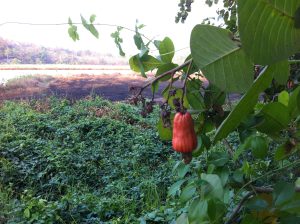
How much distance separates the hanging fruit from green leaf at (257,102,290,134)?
4.4 inches

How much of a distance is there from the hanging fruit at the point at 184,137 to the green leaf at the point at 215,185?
75 millimetres

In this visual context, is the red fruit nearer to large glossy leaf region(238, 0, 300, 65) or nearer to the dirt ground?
large glossy leaf region(238, 0, 300, 65)

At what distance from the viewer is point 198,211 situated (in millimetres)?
581

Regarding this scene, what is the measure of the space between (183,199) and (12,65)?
321 inches

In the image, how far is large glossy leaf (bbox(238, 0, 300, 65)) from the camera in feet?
1.02

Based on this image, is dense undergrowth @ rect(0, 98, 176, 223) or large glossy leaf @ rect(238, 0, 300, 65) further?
dense undergrowth @ rect(0, 98, 176, 223)

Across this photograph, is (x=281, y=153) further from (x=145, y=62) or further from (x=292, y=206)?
(x=145, y=62)

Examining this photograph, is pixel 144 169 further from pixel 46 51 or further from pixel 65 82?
pixel 46 51

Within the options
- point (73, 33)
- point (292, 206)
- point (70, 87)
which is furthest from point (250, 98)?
point (70, 87)

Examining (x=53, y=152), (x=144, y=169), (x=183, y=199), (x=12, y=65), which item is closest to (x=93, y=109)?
(x=53, y=152)

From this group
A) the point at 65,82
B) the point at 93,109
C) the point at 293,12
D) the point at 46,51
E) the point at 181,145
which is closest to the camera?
the point at 293,12

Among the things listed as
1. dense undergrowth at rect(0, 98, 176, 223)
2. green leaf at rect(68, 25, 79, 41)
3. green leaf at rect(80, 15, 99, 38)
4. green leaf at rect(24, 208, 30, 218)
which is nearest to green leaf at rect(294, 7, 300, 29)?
green leaf at rect(80, 15, 99, 38)

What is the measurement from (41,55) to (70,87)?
7.87 feet

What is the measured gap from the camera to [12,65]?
8.23m
